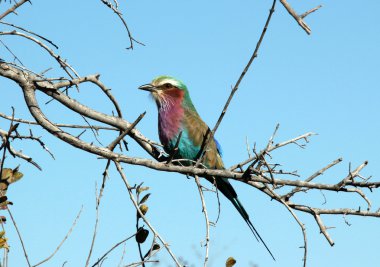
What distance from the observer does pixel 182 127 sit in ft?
23.4

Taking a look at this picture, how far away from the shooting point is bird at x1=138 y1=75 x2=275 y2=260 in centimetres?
687

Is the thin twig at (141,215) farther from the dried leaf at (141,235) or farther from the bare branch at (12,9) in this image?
the bare branch at (12,9)

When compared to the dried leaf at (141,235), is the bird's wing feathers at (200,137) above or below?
above

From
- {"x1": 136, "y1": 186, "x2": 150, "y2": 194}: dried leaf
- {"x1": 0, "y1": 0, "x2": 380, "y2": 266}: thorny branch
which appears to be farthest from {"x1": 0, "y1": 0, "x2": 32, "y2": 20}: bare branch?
{"x1": 136, "y1": 186, "x2": 150, "y2": 194}: dried leaf

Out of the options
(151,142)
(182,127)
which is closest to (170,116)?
(182,127)

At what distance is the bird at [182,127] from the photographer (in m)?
6.87

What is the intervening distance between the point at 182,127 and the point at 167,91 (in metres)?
0.57

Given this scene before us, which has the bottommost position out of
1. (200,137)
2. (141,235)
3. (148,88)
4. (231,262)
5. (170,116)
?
(231,262)

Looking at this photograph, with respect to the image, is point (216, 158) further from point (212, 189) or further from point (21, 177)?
point (21, 177)

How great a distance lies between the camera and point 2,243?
152 inches

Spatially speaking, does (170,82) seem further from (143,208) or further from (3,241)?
(3,241)

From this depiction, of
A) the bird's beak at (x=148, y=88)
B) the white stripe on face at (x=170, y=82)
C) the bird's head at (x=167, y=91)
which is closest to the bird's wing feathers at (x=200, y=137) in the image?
the bird's head at (x=167, y=91)

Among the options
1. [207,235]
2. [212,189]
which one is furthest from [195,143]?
[207,235]

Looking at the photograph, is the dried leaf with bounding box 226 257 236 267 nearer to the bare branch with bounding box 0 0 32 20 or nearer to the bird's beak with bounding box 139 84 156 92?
the bare branch with bounding box 0 0 32 20
